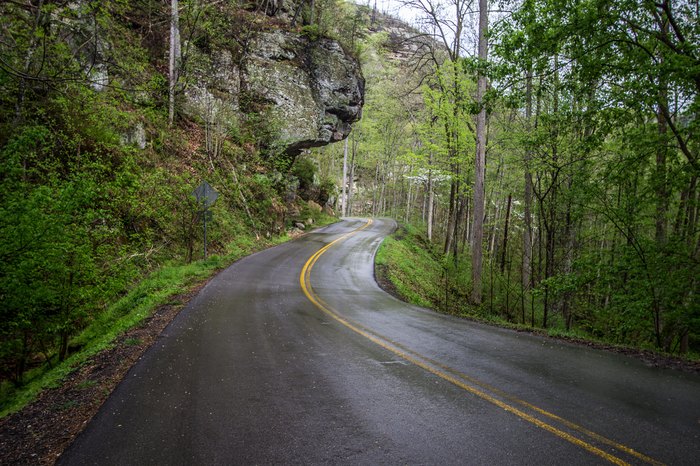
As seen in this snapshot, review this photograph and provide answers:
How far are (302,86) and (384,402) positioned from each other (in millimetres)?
25652

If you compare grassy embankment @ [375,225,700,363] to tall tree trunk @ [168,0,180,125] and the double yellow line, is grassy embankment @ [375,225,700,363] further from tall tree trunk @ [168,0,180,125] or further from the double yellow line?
tall tree trunk @ [168,0,180,125]

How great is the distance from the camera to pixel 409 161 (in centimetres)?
2084

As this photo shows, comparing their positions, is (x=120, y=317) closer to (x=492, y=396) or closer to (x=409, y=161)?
(x=492, y=396)

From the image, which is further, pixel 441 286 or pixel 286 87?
pixel 286 87

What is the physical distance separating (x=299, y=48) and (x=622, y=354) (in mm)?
27556

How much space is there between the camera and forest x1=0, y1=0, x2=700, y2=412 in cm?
654

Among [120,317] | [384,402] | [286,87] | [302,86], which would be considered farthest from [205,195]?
[302,86]

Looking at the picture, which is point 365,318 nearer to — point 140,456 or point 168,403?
point 168,403

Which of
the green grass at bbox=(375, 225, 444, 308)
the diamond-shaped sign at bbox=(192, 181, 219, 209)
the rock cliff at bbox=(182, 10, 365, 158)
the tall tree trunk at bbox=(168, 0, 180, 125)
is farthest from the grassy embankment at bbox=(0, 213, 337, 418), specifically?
the rock cliff at bbox=(182, 10, 365, 158)

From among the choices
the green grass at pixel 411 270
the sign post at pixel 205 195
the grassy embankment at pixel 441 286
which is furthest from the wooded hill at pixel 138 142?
the grassy embankment at pixel 441 286

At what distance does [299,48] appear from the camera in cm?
2666

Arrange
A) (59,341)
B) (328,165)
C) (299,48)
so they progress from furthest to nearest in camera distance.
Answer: (328,165) → (299,48) → (59,341)

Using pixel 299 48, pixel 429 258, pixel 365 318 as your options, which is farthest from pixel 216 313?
pixel 299 48

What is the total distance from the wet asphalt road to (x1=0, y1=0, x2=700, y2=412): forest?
114 inches
